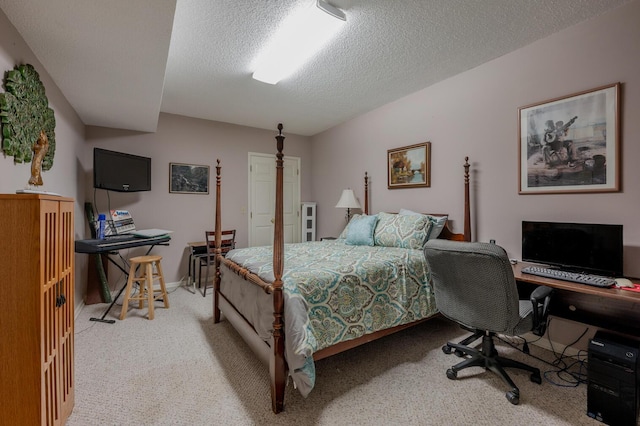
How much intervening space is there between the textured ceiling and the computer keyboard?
1913 mm

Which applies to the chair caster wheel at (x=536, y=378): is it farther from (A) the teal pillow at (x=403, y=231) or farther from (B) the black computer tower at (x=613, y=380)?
(A) the teal pillow at (x=403, y=231)

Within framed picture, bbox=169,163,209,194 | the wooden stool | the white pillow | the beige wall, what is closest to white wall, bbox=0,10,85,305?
the beige wall

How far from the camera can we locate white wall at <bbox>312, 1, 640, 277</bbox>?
2.02 meters

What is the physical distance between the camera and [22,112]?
180 cm

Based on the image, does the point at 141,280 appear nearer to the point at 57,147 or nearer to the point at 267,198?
the point at 57,147

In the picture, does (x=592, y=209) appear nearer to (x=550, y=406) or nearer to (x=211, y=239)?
(x=550, y=406)

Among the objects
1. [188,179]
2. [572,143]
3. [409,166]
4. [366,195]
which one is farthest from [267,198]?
[572,143]

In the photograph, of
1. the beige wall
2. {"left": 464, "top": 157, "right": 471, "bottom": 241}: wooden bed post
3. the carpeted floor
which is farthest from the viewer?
the beige wall

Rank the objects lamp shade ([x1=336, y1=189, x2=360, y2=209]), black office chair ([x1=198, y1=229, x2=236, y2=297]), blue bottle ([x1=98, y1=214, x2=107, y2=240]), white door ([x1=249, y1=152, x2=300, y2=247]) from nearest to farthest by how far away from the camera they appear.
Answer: blue bottle ([x1=98, y1=214, x2=107, y2=240]) < black office chair ([x1=198, y1=229, x2=236, y2=297]) < lamp shade ([x1=336, y1=189, x2=360, y2=209]) < white door ([x1=249, y1=152, x2=300, y2=247])

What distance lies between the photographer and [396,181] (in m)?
3.77

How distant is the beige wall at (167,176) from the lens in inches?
152

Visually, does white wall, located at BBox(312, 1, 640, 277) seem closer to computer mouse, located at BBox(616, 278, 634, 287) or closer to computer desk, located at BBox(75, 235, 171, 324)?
computer mouse, located at BBox(616, 278, 634, 287)

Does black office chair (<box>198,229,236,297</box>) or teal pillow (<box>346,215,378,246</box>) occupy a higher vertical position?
teal pillow (<box>346,215,378,246</box>)

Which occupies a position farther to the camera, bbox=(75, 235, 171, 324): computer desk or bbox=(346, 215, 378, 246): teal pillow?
bbox=(346, 215, 378, 246): teal pillow
